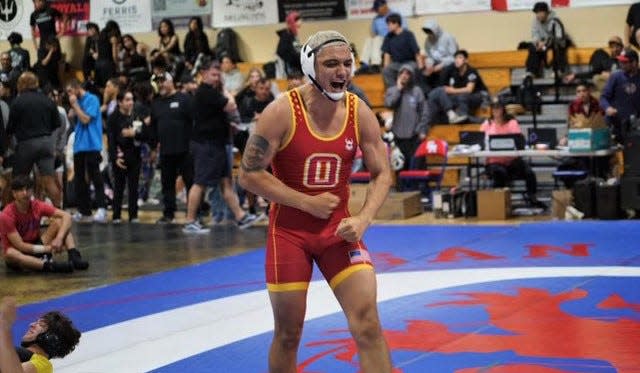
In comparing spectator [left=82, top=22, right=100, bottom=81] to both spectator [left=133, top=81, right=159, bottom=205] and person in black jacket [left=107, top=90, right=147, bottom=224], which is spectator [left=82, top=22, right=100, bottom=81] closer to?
spectator [left=133, top=81, right=159, bottom=205]

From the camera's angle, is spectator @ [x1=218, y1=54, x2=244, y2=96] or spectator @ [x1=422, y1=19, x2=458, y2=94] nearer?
spectator @ [x1=422, y1=19, x2=458, y2=94]

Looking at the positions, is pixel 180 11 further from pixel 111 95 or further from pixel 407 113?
pixel 407 113

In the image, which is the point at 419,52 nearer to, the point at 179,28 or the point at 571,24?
the point at 571,24

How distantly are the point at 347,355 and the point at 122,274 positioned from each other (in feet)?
13.1

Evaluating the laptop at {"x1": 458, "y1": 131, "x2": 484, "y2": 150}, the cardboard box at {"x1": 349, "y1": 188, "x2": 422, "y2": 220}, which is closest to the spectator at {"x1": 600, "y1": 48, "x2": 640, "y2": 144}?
the laptop at {"x1": 458, "y1": 131, "x2": 484, "y2": 150}

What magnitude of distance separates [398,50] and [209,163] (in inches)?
194

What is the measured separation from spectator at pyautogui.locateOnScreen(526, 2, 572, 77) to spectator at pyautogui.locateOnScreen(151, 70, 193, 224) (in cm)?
532

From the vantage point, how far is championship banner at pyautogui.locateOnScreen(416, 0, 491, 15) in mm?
18031

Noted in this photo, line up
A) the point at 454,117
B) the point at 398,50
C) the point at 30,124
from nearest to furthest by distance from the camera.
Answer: the point at 30,124
the point at 454,117
the point at 398,50

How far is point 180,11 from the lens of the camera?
2058 centimetres

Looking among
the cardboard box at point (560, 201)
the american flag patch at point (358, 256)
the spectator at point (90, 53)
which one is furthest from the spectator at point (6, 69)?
the american flag patch at point (358, 256)

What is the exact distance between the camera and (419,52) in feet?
55.3

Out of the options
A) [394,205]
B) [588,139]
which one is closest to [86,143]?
[394,205]

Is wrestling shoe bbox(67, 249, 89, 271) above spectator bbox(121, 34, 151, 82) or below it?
below
